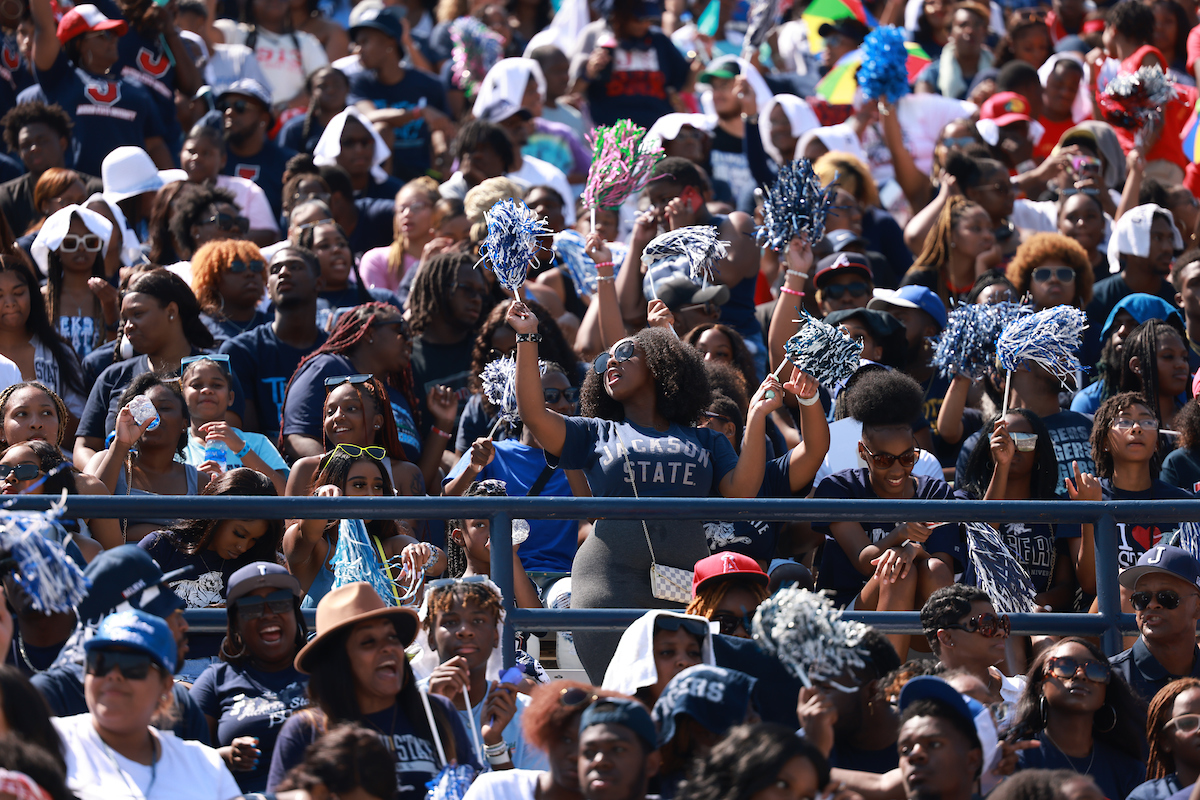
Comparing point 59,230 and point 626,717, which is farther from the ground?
point 59,230

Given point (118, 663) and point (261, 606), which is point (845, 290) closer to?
point (261, 606)

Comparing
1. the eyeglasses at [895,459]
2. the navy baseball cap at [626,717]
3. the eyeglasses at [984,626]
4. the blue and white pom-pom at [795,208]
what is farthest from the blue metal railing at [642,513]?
the blue and white pom-pom at [795,208]

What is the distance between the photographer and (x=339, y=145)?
415 inches

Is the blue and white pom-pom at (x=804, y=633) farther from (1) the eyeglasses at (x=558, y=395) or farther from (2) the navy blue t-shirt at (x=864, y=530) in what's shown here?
(1) the eyeglasses at (x=558, y=395)

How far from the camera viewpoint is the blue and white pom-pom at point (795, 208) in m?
8.12

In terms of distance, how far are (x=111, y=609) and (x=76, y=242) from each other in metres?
4.17

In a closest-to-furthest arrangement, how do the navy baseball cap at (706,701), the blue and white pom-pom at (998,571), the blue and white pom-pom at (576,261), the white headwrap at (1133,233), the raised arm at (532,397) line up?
the navy baseball cap at (706,701) → the raised arm at (532,397) → the blue and white pom-pom at (998,571) → the blue and white pom-pom at (576,261) → the white headwrap at (1133,233)

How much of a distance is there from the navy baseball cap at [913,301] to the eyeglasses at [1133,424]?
4.67ft

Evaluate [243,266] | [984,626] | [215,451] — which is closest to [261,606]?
[215,451]

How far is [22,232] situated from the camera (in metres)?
9.65

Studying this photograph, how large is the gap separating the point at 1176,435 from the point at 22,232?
641cm

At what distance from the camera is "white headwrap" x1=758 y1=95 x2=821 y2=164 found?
11.3 m

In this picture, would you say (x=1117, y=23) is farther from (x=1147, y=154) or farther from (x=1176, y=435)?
(x=1176, y=435)

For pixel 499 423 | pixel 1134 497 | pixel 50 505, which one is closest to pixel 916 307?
pixel 1134 497
